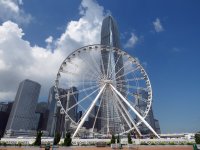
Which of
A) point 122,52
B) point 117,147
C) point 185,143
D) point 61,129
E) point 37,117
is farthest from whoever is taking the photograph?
point 37,117

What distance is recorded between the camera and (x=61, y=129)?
15038 cm

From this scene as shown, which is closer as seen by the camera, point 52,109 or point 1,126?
point 1,126

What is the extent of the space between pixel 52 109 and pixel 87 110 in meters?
158

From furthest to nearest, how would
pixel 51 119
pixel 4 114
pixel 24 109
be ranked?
pixel 51 119
pixel 4 114
pixel 24 109

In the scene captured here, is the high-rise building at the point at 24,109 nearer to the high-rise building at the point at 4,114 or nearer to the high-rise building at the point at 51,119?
the high-rise building at the point at 4,114

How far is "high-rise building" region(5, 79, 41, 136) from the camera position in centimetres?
16450

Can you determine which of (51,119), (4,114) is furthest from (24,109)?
(51,119)

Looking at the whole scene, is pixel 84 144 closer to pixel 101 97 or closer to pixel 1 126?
pixel 101 97

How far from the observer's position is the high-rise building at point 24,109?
540ft

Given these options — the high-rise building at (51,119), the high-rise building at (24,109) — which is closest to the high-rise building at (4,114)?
the high-rise building at (24,109)

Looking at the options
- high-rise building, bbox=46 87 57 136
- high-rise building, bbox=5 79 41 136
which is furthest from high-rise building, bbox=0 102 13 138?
high-rise building, bbox=46 87 57 136

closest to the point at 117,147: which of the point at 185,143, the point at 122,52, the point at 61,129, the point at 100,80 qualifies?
the point at 185,143

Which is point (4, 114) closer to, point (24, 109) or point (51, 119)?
point (24, 109)

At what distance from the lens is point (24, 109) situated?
577 feet
